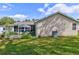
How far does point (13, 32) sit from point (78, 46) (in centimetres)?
77

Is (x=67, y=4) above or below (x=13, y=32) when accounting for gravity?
above

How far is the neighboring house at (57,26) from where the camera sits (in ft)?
10.4

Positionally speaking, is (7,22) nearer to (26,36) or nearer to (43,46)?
(26,36)

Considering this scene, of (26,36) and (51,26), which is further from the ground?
(51,26)

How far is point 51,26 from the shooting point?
125 inches

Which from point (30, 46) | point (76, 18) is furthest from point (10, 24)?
point (76, 18)

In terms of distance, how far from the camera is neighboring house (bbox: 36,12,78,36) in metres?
3.16

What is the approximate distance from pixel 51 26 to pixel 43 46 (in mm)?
250

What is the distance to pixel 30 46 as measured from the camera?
10.3ft

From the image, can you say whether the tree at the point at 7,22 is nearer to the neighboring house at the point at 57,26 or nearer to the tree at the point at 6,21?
the tree at the point at 6,21

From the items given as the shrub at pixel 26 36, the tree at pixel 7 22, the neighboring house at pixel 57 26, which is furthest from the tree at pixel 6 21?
the neighboring house at pixel 57 26

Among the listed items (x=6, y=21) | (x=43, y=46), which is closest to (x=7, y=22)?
(x=6, y=21)
